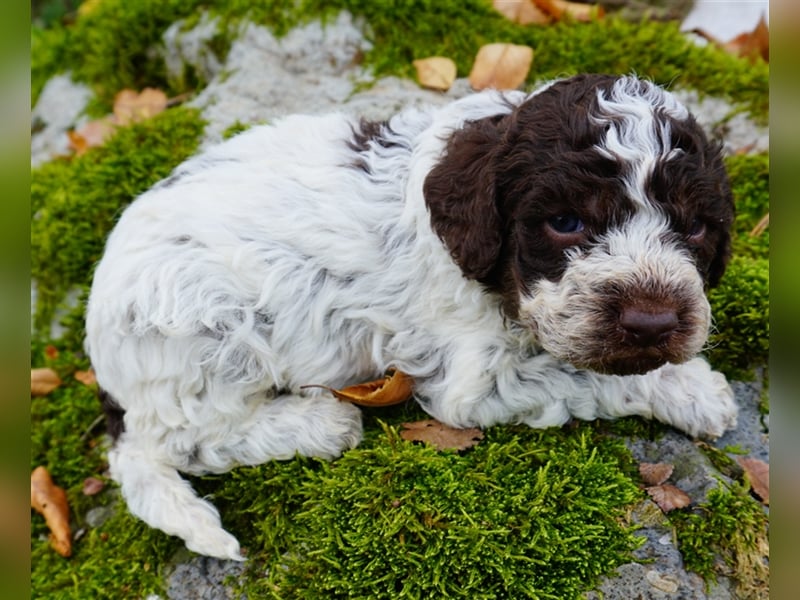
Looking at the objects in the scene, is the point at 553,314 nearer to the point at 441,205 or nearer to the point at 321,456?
the point at 441,205

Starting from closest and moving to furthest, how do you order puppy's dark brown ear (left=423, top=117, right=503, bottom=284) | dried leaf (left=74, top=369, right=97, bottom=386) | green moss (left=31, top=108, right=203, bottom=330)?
puppy's dark brown ear (left=423, top=117, right=503, bottom=284) → dried leaf (left=74, top=369, right=97, bottom=386) → green moss (left=31, top=108, right=203, bottom=330)

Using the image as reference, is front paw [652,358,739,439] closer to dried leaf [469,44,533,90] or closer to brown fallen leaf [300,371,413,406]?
brown fallen leaf [300,371,413,406]

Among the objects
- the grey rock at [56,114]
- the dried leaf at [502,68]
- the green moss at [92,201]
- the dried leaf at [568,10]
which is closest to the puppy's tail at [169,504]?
the green moss at [92,201]

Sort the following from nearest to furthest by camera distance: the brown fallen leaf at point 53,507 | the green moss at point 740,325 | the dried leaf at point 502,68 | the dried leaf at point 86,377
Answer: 1. the green moss at point 740,325
2. the brown fallen leaf at point 53,507
3. the dried leaf at point 86,377
4. the dried leaf at point 502,68

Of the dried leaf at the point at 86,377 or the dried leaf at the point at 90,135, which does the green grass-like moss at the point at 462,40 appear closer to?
the dried leaf at the point at 90,135

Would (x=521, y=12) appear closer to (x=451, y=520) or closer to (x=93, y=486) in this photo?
(x=451, y=520)

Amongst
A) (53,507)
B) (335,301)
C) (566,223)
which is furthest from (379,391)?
(53,507)

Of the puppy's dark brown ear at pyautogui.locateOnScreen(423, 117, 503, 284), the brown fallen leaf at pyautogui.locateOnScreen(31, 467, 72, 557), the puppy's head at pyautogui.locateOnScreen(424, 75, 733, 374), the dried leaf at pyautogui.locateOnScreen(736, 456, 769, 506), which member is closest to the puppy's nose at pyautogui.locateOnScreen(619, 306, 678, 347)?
the puppy's head at pyautogui.locateOnScreen(424, 75, 733, 374)
